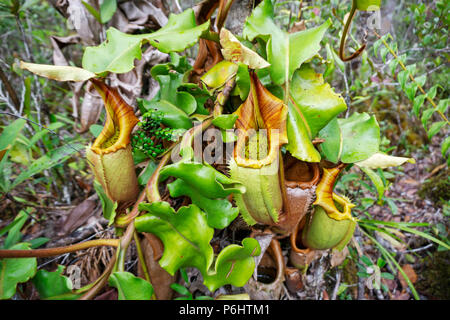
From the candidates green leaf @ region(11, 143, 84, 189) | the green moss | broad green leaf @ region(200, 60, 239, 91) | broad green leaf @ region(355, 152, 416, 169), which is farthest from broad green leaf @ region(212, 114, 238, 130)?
the green moss

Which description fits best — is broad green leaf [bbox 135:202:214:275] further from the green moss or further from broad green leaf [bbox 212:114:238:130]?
the green moss

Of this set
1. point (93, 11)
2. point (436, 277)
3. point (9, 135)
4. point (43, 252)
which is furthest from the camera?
point (436, 277)

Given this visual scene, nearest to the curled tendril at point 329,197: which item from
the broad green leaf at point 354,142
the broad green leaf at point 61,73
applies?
the broad green leaf at point 354,142

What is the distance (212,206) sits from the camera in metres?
0.62

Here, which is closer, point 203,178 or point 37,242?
point 203,178

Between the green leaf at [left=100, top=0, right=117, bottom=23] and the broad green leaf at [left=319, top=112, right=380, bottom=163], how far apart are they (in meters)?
0.86

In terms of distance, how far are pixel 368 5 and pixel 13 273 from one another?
1117 millimetres

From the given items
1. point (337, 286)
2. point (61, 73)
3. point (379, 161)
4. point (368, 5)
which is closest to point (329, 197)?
point (379, 161)

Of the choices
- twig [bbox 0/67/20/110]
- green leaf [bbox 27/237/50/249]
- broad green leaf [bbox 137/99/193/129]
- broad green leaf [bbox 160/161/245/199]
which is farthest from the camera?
twig [bbox 0/67/20/110]

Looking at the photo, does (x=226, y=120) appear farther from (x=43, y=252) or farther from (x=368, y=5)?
(x=43, y=252)

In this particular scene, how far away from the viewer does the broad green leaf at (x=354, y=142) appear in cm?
71

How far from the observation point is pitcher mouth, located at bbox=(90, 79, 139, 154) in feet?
2.21

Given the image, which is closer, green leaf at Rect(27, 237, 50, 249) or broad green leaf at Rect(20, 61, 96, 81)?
broad green leaf at Rect(20, 61, 96, 81)
